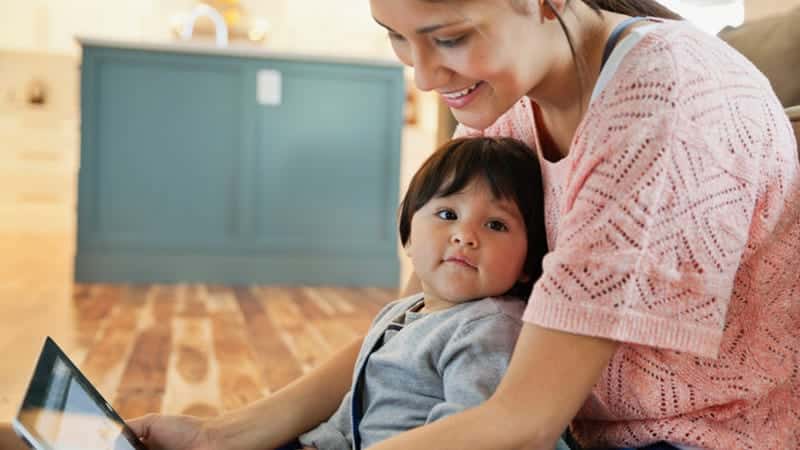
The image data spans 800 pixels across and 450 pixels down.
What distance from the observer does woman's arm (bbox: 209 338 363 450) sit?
1.00 metres

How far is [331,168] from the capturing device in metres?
4.64

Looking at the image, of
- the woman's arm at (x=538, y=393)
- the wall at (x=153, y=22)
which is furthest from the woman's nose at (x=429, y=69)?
the wall at (x=153, y=22)

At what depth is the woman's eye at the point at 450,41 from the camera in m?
0.74

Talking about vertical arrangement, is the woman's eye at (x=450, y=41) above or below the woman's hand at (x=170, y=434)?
above

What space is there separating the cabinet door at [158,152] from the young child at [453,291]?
361 centimetres

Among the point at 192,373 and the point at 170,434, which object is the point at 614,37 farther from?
the point at 192,373

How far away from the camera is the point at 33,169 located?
708 cm

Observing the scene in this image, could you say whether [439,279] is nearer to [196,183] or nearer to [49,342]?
[49,342]

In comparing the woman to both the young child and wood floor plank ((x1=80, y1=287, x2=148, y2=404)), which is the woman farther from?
wood floor plank ((x1=80, y1=287, x2=148, y2=404))

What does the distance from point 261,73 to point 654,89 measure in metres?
4.01

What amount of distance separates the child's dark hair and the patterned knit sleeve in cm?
24

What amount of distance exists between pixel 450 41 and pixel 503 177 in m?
0.23

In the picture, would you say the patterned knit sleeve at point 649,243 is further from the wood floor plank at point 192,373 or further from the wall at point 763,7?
the wall at point 763,7

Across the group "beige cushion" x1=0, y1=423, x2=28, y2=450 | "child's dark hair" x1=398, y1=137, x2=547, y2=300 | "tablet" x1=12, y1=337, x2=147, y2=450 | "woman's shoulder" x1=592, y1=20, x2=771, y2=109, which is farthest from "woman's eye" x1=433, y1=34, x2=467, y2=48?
"beige cushion" x1=0, y1=423, x2=28, y2=450
